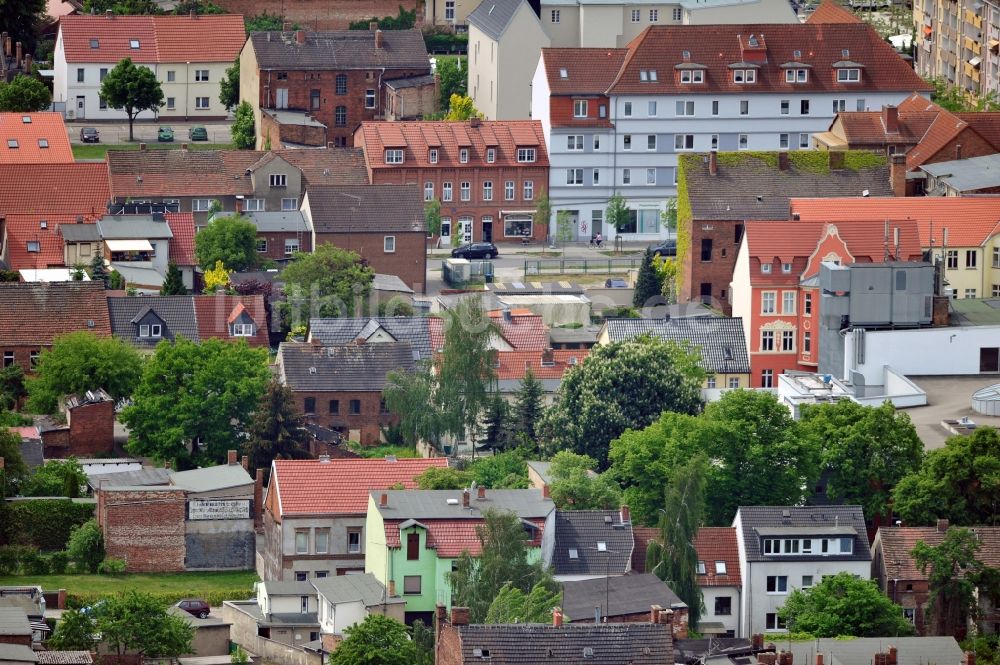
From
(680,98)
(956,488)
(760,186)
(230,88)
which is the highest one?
(230,88)

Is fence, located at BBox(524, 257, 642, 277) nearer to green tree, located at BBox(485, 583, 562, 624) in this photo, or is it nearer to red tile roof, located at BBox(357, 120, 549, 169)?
red tile roof, located at BBox(357, 120, 549, 169)

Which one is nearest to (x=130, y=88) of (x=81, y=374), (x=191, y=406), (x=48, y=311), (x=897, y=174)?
(x=48, y=311)

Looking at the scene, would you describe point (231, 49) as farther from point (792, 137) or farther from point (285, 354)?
point (285, 354)

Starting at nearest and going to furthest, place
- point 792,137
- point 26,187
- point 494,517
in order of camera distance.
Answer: point 494,517, point 26,187, point 792,137

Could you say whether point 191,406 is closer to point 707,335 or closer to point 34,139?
point 707,335

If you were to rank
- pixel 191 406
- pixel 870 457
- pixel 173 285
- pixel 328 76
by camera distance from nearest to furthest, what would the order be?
pixel 870 457 < pixel 191 406 < pixel 173 285 < pixel 328 76

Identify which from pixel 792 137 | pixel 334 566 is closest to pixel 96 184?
pixel 792 137
